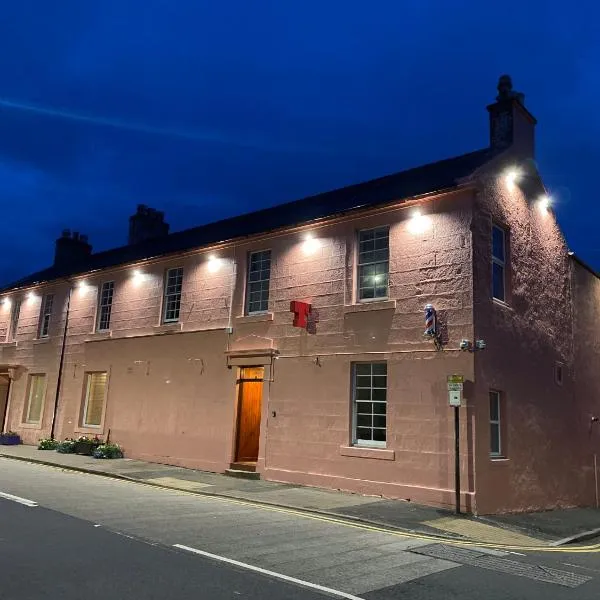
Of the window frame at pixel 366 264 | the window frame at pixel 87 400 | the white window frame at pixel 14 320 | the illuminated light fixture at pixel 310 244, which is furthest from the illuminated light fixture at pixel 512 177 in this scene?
the white window frame at pixel 14 320

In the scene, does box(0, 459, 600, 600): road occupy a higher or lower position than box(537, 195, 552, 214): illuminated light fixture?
lower

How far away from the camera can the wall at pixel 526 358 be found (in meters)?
12.7

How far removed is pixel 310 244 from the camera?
51.9 feet

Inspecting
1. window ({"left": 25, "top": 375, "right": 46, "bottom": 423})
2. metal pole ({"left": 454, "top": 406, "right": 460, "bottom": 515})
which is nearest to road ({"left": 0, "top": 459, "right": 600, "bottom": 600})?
metal pole ({"left": 454, "top": 406, "right": 460, "bottom": 515})

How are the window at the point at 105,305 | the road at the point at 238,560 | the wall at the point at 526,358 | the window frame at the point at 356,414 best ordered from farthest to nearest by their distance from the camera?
1. the window at the point at 105,305
2. the window frame at the point at 356,414
3. the wall at the point at 526,358
4. the road at the point at 238,560

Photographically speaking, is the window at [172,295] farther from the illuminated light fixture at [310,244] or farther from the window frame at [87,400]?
the illuminated light fixture at [310,244]

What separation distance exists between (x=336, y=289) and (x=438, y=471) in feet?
16.4

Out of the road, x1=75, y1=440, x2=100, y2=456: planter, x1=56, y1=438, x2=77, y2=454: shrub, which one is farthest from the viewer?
x1=56, y1=438, x2=77, y2=454: shrub

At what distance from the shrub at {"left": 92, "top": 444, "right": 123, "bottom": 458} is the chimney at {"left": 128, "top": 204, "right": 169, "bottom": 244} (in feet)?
36.9

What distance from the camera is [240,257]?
17484 mm

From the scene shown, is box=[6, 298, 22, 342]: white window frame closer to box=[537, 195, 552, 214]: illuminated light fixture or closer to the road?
the road

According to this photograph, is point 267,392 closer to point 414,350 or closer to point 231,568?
point 414,350

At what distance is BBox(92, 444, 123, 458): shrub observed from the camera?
18703 millimetres

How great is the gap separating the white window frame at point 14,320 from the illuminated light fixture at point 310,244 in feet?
54.4
